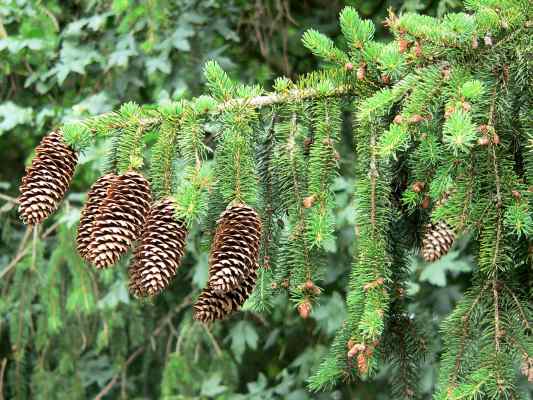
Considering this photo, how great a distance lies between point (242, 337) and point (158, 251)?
8.81 feet

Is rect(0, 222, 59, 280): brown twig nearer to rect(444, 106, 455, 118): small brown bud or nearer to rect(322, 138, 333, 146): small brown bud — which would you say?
rect(322, 138, 333, 146): small brown bud

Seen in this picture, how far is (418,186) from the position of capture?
5.69ft

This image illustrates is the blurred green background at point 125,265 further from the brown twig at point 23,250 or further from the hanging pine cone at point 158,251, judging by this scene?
the hanging pine cone at point 158,251

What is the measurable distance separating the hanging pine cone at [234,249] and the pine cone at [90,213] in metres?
0.23

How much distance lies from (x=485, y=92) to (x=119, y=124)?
0.72m

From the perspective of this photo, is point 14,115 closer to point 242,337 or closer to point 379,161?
point 242,337

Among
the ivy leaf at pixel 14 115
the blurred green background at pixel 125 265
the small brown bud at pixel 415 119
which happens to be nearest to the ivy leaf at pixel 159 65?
the blurred green background at pixel 125 265

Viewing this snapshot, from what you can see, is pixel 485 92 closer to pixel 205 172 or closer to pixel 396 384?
pixel 205 172

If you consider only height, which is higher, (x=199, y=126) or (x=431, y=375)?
(x=199, y=126)

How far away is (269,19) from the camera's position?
4.57m

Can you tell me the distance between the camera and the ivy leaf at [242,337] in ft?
13.6

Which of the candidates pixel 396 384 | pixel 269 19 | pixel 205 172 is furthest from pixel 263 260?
pixel 269 19

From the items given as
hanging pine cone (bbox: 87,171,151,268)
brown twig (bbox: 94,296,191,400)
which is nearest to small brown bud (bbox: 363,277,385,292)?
hanging pine cone (bbox: 87,171,151,268)

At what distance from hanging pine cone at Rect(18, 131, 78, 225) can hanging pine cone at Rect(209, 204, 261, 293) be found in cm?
33
